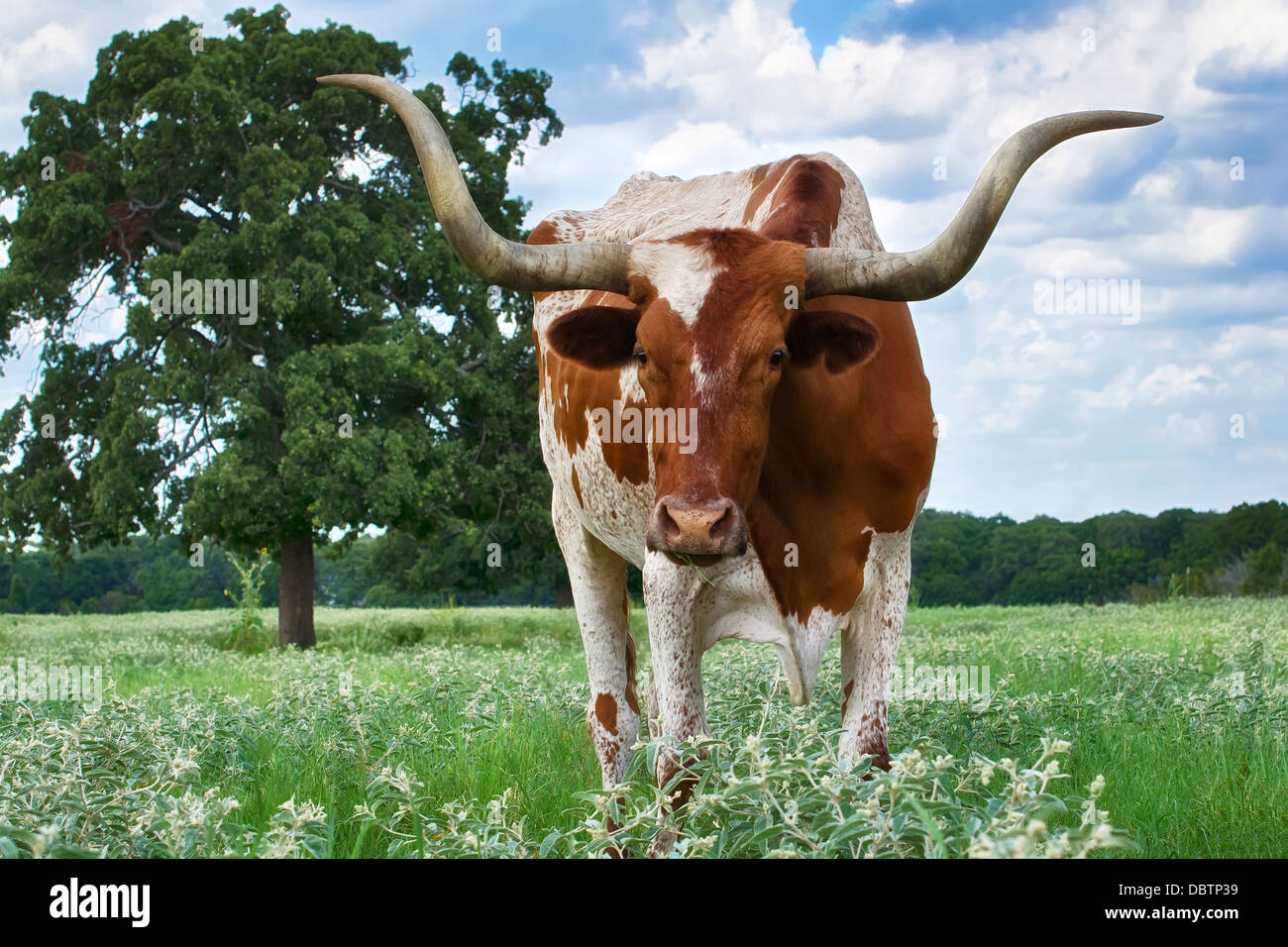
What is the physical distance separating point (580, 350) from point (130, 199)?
17.4 metres

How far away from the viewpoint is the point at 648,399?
13.7 feet

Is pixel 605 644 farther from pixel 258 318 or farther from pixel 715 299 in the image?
pixel 258 318

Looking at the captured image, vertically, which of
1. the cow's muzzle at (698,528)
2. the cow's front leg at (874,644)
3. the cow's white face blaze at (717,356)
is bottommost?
the cow's front leg at (874,644)

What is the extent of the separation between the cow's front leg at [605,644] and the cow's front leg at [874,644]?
1.39 meters

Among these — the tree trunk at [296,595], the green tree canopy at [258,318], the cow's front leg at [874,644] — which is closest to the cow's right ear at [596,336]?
the cow's front leg at [874,644]

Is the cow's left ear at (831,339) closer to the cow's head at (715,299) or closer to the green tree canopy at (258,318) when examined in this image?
the cow's head at (715,299)

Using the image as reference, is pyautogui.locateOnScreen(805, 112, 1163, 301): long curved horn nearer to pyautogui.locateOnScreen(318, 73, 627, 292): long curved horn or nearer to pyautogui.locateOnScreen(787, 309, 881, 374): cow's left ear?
pyautogui.locateOnScreen(787, 309, 881, 374): cow's left ear

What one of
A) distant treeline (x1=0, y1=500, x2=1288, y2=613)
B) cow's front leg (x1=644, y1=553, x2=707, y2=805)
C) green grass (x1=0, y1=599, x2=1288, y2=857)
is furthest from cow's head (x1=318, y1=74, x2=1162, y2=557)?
distant treeline (x1=0, y1=500, x2=1288, y2=613)

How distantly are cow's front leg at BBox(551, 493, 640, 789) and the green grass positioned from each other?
251mm

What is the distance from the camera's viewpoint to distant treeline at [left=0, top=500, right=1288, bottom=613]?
1542 inches

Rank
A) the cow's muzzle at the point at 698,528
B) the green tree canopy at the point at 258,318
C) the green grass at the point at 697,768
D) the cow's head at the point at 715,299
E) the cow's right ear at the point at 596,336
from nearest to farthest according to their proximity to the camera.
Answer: the green grass at the point at 697,768
the cow's muzzle at the point at 698,528
the cow's head at the point at 715,299
the cow's right ear at the point at 596,336
the green tree canopy at the point at 258,318

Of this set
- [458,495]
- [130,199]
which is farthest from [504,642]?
[130,199]

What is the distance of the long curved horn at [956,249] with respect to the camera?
422 centimetres

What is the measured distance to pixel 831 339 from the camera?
14.4 feet
